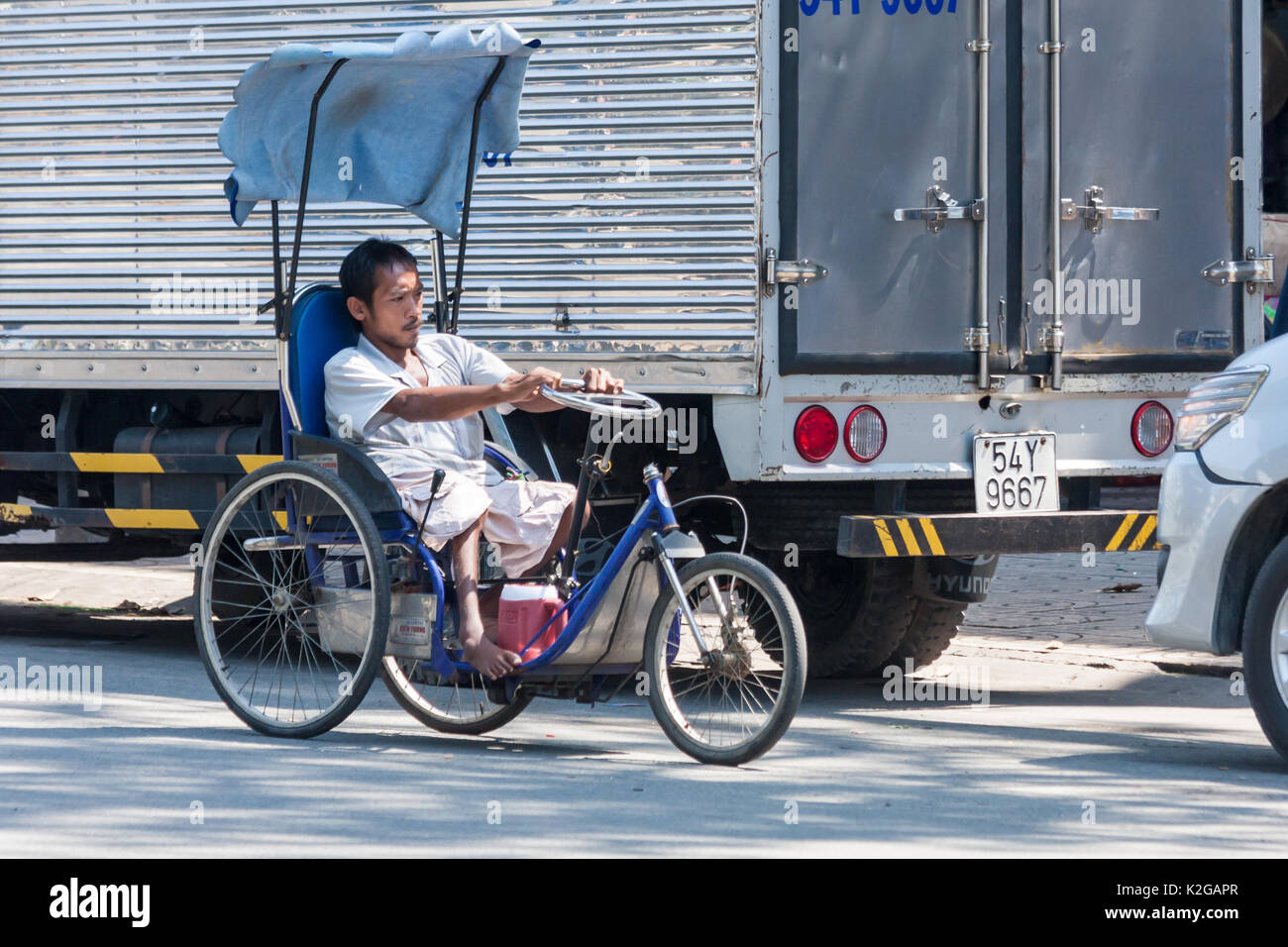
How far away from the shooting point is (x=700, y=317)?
7.14 meters

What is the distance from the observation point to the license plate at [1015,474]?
705cm

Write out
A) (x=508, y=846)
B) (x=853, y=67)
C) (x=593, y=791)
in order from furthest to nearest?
(x=853, y=67), (x=593, y=791), (x=508, y=846)

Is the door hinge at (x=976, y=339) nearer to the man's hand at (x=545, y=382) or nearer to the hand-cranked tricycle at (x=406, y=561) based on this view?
the hand-cranked tricycle at (x=406, y=561)

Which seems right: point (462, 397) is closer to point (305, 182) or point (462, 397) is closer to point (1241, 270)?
point (305, 182)

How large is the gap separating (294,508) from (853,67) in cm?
272

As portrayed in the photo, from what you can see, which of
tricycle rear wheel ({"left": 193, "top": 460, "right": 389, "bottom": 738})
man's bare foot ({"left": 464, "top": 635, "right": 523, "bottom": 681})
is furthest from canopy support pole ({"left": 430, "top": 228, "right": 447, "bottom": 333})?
man's bare foot ({"left": 464, "top": 635, "right": 523, "bottom": 681})

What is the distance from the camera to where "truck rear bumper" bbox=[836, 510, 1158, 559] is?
684cm

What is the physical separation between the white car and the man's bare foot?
203cm

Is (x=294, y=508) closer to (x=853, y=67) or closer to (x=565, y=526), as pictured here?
(x=565, y=526)

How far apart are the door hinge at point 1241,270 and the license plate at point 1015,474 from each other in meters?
1.01

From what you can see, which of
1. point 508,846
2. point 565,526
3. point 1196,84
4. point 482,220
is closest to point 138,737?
point 565,526

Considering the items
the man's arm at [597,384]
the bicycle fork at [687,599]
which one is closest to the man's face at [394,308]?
the man's arm at [597,384]

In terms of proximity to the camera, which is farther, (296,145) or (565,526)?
(296,145)

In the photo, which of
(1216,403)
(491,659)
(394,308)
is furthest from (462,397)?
(1216,403)
